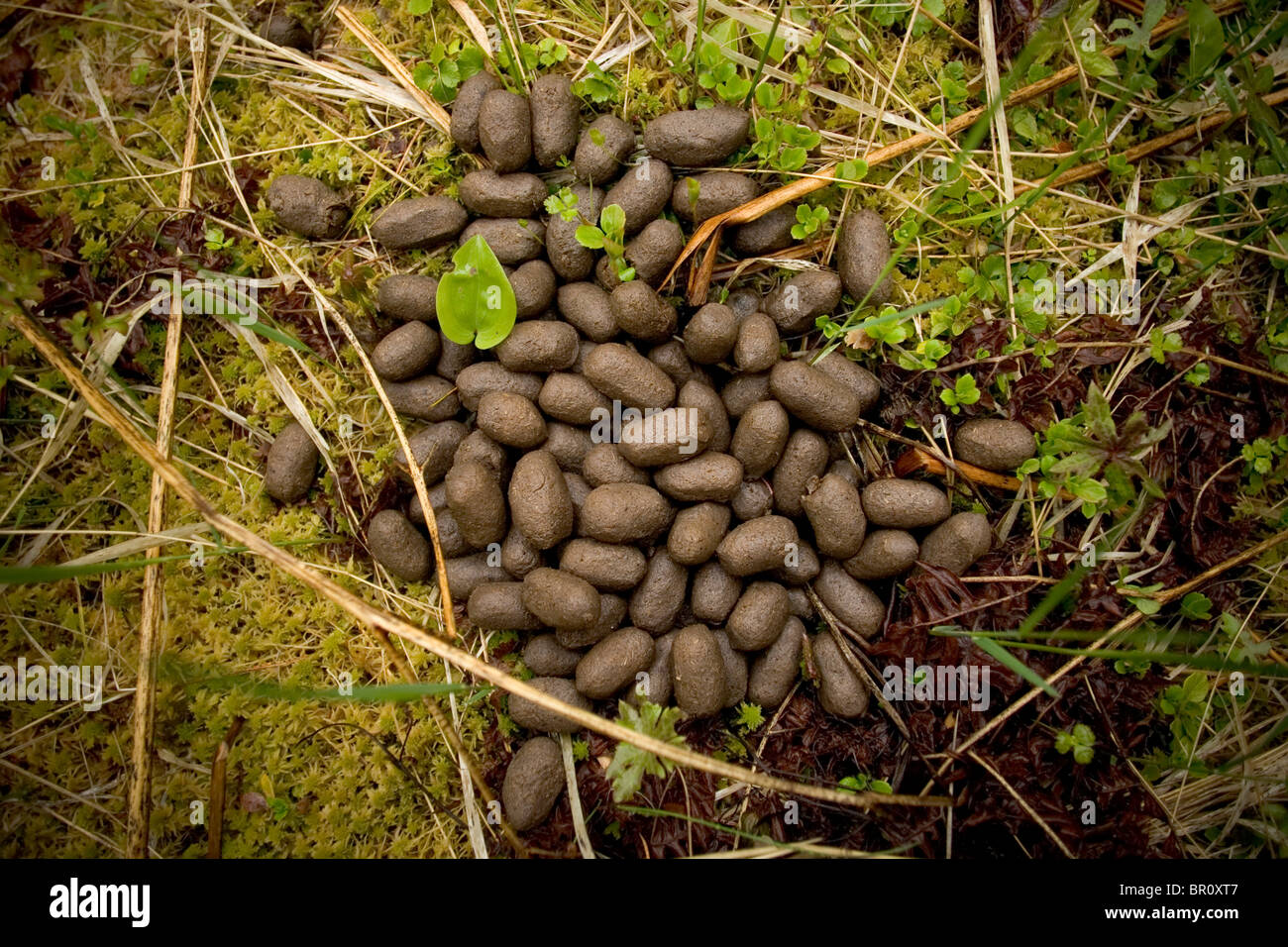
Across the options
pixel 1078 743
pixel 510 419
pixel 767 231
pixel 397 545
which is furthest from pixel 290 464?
pixel 1078 743

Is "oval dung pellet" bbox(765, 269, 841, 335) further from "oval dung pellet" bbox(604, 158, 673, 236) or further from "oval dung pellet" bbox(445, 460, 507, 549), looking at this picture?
"oval dung pellet" bbox(445, 460, 507, 549)

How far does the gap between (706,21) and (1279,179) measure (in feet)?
7.38

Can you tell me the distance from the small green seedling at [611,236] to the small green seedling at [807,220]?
65cm

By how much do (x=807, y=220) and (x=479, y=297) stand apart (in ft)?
4.14

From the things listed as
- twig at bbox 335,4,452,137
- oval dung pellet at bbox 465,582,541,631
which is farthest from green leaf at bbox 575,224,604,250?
oval dung pellet at bbox 465,582,541,631

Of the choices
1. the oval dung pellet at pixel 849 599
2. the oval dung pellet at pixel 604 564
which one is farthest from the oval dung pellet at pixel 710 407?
the oval dung pellet at pixel 849 599

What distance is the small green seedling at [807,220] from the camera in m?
2.91

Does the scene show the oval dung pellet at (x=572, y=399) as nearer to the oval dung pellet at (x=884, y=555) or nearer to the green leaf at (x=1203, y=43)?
the oval dung pellet at (x=884, y=555)

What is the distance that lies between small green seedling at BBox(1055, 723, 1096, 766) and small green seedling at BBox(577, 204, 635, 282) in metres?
2.18

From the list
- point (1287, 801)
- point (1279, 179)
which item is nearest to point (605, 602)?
point (1287, 801)

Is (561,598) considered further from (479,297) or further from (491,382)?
(479,297)

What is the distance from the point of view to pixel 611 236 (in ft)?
9.27

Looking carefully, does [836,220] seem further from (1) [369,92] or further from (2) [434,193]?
(1) [369,92]

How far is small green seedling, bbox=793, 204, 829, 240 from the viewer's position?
115 inches
